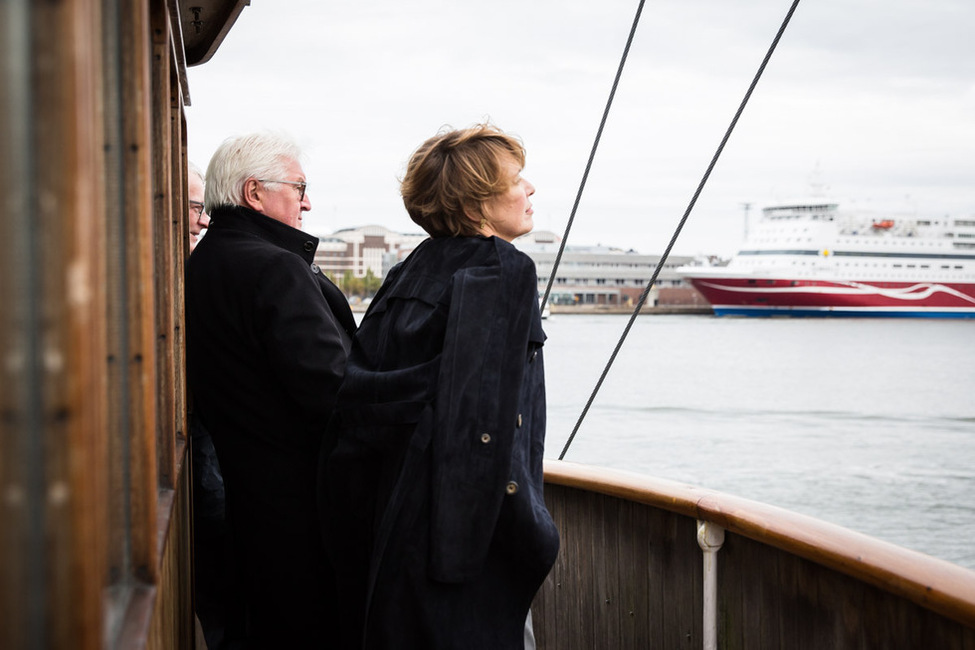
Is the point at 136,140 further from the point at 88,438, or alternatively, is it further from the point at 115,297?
the point at 88,438

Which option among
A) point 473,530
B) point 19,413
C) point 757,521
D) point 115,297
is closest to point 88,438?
point 19,413

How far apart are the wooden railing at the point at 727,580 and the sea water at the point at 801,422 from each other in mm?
8029

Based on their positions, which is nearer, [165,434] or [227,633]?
[165,434]

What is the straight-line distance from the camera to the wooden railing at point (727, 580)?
131 centimetres

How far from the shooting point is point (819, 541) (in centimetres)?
147

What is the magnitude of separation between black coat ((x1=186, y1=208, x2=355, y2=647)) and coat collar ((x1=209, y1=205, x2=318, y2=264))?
0.17 ft

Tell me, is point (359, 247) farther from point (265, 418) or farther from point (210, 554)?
point (265, 418)

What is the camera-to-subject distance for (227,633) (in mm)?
2029

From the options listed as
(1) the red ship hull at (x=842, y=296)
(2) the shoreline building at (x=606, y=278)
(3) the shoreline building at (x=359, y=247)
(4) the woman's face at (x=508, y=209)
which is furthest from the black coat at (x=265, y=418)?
(3) the shoreline building at (x=359, y=247)

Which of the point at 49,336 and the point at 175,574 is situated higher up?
the point at 49,336

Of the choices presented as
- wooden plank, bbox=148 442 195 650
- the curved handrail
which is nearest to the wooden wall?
wooden plank, bbox=148 442 195 650

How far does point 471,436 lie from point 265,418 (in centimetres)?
56

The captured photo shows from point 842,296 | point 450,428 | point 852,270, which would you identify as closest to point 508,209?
point 450,428

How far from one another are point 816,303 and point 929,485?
38353 millimetres
